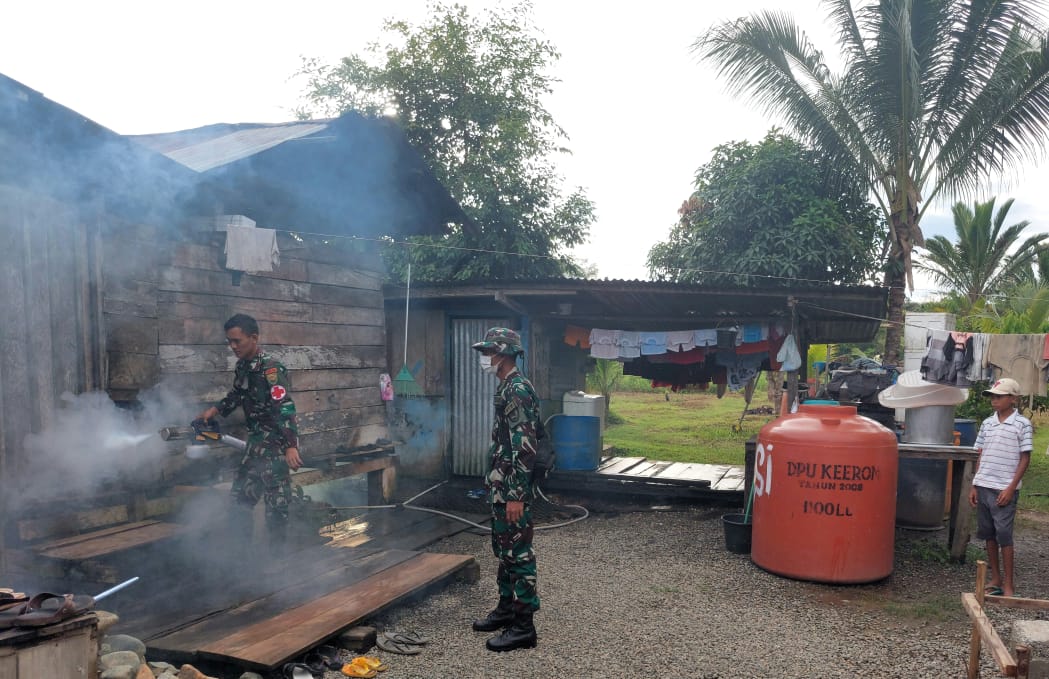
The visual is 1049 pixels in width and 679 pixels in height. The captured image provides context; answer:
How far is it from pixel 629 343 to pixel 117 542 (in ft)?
22.9

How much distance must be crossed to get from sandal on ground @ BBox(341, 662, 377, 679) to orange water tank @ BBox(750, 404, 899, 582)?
3.91m

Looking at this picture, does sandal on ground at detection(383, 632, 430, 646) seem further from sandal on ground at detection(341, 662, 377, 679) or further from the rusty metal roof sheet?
the rusty metal roof sheet

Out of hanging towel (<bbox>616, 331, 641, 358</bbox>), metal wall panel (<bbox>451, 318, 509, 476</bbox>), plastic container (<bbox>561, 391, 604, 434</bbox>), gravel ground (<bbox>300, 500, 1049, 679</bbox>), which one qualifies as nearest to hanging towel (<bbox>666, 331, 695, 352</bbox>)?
hanging towel (<bbox>616, 331, 641, 358</bbox>)

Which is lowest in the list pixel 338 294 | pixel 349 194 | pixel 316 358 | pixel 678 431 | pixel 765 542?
pixel 678 431

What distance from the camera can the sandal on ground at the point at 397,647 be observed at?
14.7 ft

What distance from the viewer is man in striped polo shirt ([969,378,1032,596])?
5742 mm

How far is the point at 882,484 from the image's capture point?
6.21 metres

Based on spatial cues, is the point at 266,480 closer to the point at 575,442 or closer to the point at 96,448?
the point at 96,448

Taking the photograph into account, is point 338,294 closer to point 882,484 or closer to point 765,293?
point 765,293

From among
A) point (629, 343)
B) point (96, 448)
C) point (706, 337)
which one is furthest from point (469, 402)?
point (96, 448)

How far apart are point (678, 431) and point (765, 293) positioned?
9695 millimetres

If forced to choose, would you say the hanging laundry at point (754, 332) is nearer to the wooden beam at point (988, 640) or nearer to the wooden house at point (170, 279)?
the wooden house at point (170, 279)

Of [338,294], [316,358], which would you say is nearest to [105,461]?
[316,358]

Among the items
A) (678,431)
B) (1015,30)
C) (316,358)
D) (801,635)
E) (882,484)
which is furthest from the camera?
(678,431)
